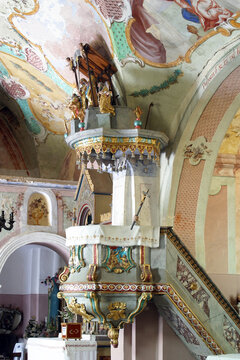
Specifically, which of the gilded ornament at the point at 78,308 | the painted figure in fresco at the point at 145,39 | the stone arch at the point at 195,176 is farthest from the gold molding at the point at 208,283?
the painted figure in fresco at the point at 145,39

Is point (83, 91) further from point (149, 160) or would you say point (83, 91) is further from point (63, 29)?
point (149, 160)

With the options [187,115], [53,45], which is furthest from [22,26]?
[187,115]

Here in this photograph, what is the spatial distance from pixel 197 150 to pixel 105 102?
1775 mm

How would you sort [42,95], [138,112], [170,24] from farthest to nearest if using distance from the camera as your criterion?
[42,95] → [138,112] → [170,24]

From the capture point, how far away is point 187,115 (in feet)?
34.9

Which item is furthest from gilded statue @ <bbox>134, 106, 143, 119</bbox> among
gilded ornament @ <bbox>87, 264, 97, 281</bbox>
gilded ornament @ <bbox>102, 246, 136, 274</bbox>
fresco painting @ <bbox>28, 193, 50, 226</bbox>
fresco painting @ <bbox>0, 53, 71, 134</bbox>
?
fresco painting @ <bbox>28, 193, 50, 226</bbox>

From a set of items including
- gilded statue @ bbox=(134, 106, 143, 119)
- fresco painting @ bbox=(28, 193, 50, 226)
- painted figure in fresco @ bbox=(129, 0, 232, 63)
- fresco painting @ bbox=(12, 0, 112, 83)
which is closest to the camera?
painted figure in fresco @ bbox=(129, 0, 232, 63)

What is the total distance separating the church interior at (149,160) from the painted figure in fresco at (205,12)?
0.07ft

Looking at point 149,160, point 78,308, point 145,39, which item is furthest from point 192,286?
point 145,39

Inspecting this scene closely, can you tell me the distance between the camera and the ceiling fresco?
9680 mm

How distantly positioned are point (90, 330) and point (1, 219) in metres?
4.94

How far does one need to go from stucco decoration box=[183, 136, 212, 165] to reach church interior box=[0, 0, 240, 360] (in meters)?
0.02

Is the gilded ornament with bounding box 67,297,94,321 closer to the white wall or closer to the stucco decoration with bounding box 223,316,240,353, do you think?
the stucco decoration with bounding box 223,316,240,353

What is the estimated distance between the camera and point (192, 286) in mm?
9633
